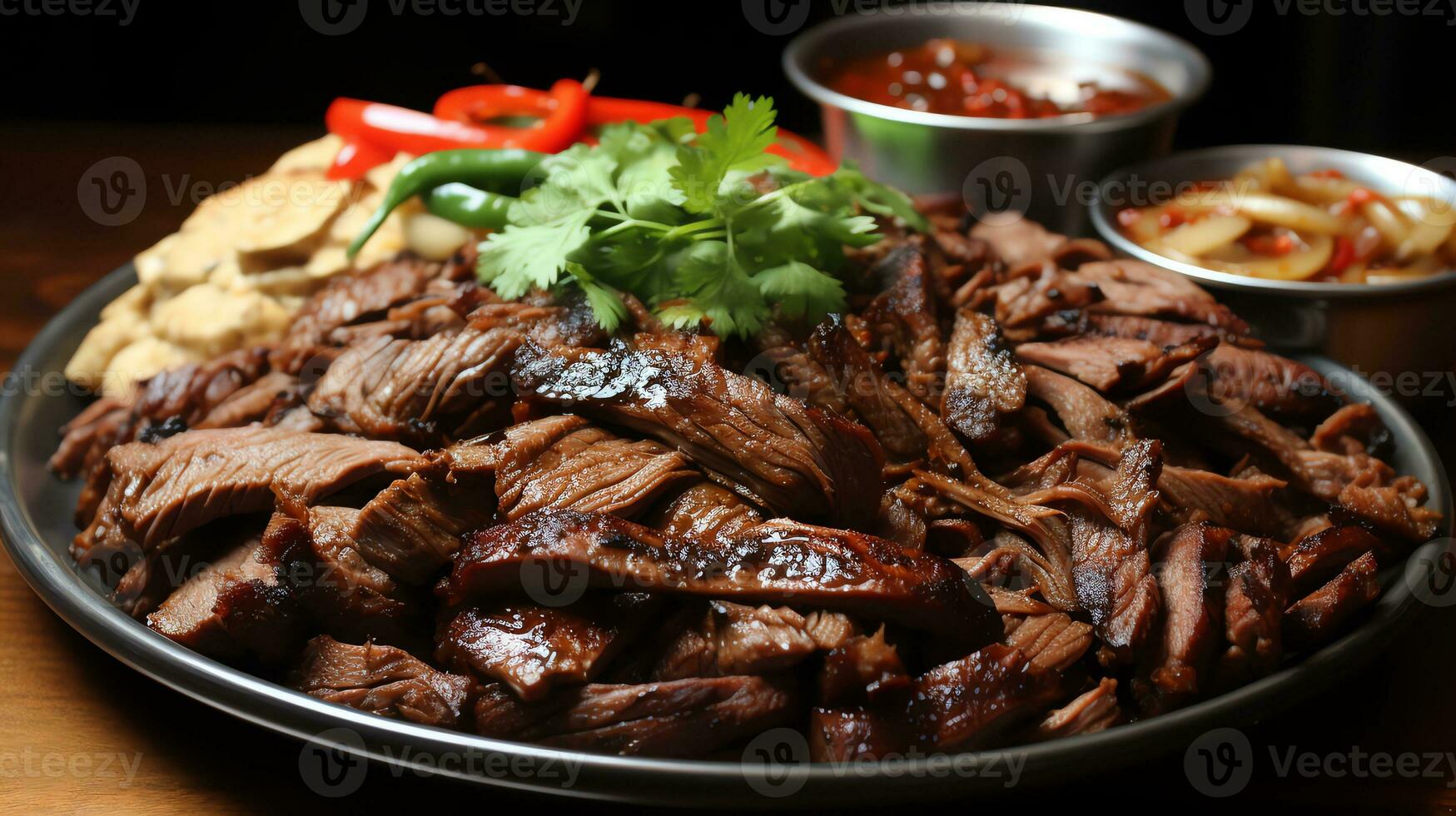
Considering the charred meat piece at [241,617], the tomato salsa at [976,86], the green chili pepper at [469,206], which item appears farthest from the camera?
the tomato salsa at [976,86]

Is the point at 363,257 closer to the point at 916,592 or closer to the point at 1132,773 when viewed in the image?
the point at 916,592

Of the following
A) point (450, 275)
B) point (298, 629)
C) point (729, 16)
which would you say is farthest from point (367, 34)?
point (298, 629)

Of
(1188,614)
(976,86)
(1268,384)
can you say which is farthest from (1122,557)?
(976,86)

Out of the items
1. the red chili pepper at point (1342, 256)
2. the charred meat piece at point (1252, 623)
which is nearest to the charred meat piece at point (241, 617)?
the charred meat piece at point (1252, 623)

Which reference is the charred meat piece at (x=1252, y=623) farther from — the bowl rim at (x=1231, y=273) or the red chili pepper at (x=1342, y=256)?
the red chili pepper at (x=1342, y=256)

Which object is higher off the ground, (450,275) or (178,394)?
(450,275)

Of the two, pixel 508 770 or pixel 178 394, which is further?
pixel 178 394
